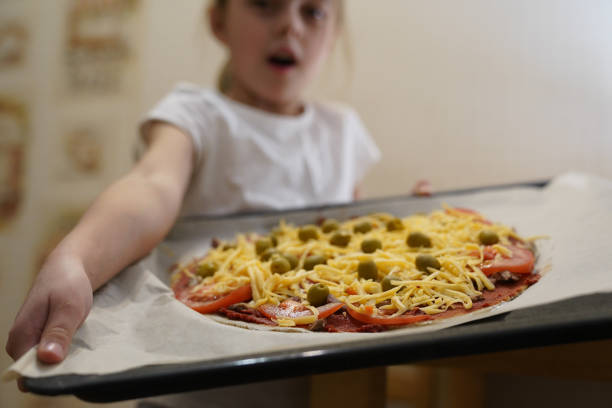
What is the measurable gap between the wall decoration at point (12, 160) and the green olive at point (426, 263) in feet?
7.60

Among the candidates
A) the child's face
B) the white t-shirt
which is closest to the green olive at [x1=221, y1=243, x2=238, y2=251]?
the white t-shirt

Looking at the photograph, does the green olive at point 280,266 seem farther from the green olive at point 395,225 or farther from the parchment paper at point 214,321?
the green olive at point 395,225

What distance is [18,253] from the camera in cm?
246

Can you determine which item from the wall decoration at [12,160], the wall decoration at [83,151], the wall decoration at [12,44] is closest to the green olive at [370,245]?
the wall decoration at [83,151]

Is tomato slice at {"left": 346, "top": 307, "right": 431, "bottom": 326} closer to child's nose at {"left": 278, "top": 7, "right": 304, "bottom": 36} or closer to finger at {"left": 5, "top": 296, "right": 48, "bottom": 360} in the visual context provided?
finger at {"left": 5, "top": 296, "right": 48, "bottom": 360}

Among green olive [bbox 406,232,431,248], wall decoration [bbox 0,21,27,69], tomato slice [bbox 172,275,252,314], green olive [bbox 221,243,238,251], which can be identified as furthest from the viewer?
wall decoration [bbox 0,21,27,69]

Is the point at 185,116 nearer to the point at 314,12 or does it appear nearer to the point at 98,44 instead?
the point at 314,12

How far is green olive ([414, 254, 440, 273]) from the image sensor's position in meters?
0.78

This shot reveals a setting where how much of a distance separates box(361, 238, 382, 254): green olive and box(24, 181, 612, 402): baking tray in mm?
349

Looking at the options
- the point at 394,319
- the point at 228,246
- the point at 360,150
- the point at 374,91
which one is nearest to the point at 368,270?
the point at 394,319

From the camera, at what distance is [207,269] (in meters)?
0.89

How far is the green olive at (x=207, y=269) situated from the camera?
891 millimetres

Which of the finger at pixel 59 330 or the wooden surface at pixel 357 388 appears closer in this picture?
the finger at pixel 59 330

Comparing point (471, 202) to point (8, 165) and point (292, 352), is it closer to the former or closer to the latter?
point (292, 352)
